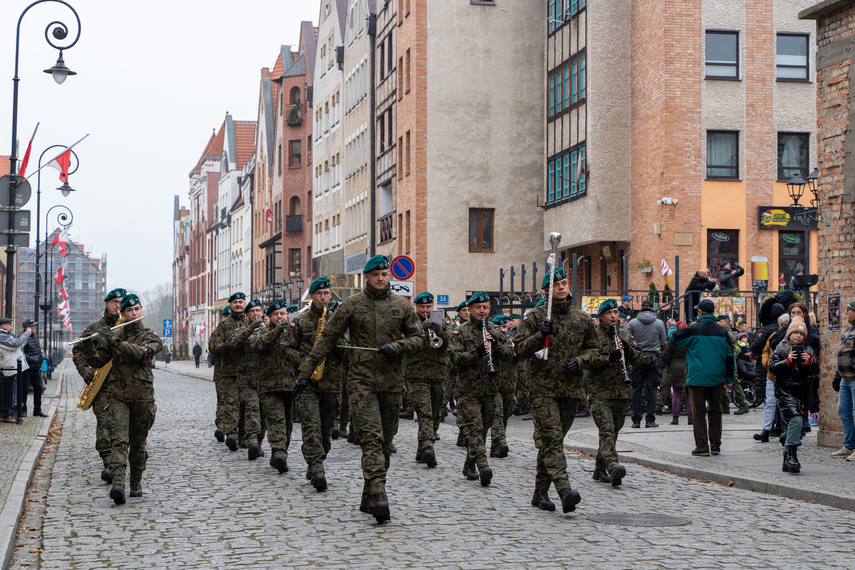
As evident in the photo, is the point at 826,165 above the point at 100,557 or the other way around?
above

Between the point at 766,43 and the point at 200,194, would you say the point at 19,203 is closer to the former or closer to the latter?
the point at 766,43

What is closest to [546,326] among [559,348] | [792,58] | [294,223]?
[559,348]

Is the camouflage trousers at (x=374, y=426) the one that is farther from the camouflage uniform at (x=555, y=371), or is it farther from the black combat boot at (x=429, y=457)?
the black combat boot at (x=429, y=457)

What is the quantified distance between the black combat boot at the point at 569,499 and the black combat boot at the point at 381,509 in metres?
1.43

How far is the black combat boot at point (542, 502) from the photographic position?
10.1 m

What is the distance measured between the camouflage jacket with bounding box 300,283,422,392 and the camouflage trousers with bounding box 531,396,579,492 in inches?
46.5

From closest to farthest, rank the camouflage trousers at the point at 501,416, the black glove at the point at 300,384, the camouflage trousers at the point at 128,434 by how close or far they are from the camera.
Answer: the black glove at the point at 300,384
the camouflage trousers at the point at 128,434
the camouflage trousers at the point at 501,416

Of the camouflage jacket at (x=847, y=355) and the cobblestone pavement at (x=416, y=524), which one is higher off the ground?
the camouflage jacket at (x=847, y=355)

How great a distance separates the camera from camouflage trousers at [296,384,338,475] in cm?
1152

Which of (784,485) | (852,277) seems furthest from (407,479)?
(852,277)

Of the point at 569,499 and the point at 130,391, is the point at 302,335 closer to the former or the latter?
the point at 130,391

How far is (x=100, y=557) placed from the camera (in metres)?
8.17

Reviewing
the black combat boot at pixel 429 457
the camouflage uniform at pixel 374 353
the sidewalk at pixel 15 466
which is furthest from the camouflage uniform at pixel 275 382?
the camouflage uniform at pixel 374 353

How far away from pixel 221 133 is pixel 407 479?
106881 millimetres
